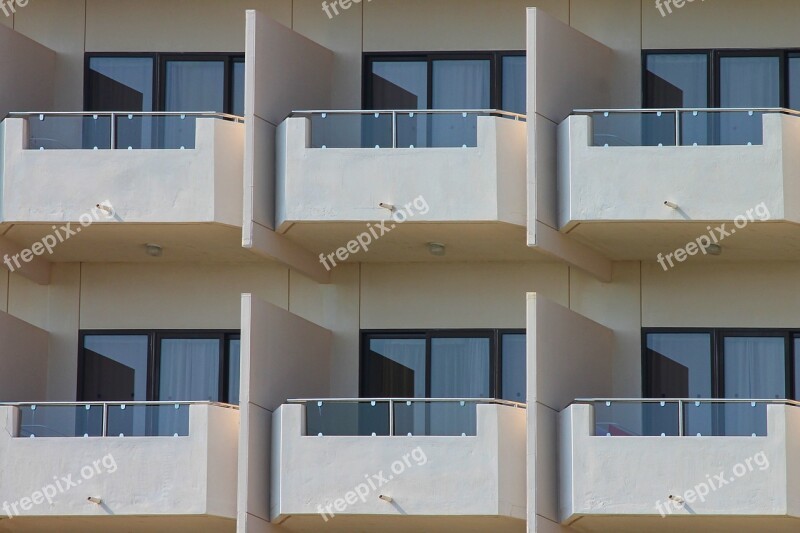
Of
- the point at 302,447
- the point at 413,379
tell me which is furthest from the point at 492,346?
the point at 302,447

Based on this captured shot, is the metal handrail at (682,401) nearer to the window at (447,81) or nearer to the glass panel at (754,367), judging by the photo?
the glass panel at (754,367)

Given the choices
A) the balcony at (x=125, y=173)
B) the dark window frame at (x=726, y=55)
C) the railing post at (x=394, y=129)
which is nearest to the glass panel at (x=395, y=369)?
the balcony at (x=125, y=173)

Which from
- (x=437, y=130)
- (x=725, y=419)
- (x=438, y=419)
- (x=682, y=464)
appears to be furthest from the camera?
(x=437, y=130)

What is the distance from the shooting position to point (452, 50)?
113ft

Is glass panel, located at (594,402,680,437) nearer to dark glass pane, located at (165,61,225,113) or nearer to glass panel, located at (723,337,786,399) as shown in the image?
glass panel, located at (723,337,786,399)

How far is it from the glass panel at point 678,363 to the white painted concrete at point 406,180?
3111 mm

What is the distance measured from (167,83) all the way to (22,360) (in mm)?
4901

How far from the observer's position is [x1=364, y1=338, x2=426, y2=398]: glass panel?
3350cm

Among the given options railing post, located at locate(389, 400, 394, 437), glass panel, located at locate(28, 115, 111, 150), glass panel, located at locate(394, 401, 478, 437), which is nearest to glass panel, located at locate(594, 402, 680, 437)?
glass panel, located at locate(394, 401, 478, 437)

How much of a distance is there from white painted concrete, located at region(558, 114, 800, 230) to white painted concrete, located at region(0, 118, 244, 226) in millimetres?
5114

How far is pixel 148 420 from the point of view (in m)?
31.5

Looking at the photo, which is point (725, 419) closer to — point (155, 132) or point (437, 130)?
point (437, 130)

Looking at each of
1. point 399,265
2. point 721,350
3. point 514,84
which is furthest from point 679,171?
point 399,265

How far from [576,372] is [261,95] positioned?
6068 millimetres
